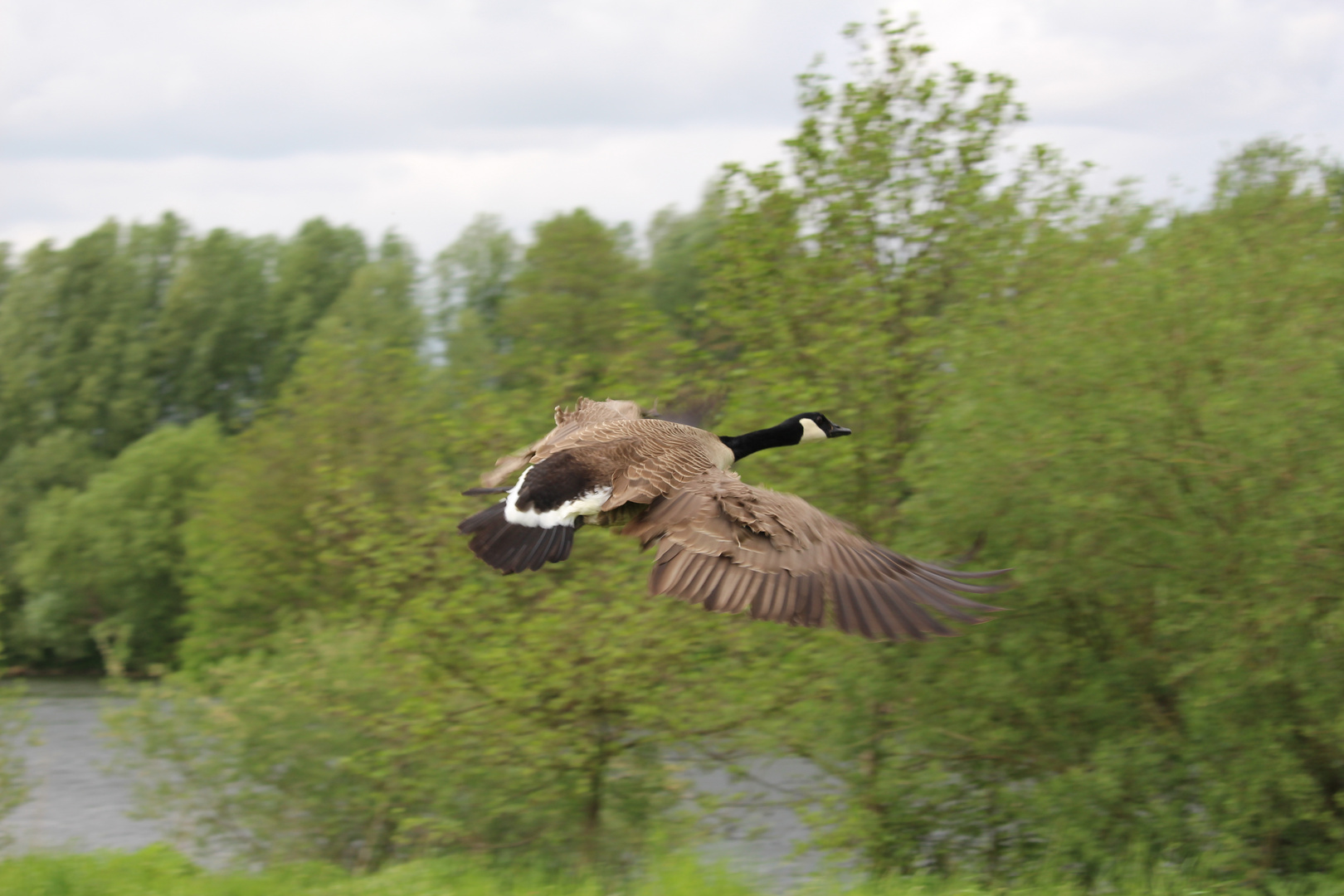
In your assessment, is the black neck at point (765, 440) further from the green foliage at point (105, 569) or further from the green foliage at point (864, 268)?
the green foliage at point (105, 569)

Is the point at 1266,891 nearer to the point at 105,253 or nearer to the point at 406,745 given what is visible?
the point at 406,745

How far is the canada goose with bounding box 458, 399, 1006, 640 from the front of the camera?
249 inches

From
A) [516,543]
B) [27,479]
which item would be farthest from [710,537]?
[27,479]

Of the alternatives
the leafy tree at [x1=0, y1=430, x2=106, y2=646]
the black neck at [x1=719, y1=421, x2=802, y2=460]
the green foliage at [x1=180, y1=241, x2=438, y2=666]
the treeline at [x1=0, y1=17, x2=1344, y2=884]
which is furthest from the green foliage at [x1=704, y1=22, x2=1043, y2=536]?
the leafy tree at [x1=0, y1=430, x2=106, y2=646]

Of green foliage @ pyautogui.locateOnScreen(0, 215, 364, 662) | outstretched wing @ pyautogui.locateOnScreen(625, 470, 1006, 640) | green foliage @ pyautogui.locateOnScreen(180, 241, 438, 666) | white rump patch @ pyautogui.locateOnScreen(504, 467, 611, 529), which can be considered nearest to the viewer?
outstretched wing @ pyautogui.locateOnScreen(625, 470, 1006, 640)

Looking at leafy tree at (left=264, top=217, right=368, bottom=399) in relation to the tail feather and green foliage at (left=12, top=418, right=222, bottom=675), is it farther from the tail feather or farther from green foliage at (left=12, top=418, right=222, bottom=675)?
the tail feather

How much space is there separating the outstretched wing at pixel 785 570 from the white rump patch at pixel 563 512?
0.27 meters

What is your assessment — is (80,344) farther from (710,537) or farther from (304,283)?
(710,537)

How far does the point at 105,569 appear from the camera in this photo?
35625 millimetres

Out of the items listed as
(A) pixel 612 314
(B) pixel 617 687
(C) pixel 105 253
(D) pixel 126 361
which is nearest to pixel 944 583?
(B) pixel 617 687

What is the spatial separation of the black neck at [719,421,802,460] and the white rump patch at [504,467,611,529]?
1350 millimetres

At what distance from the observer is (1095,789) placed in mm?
11516

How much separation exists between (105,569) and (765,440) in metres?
32.5

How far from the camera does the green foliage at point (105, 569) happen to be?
35.5m
